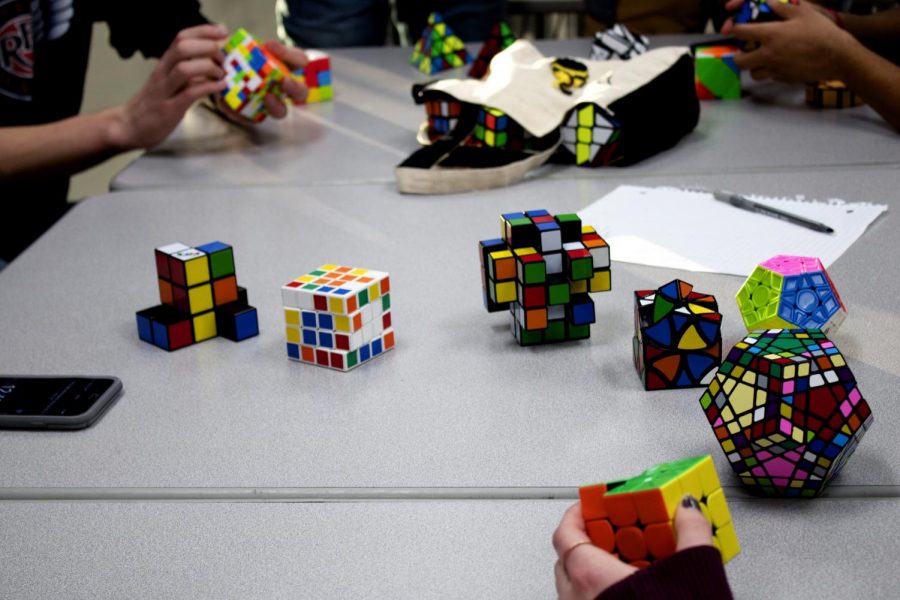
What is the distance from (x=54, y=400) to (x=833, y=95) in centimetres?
143

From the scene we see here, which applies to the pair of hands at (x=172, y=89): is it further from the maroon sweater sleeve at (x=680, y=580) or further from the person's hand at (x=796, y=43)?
the maroon sweater sleeve at (x=680, y=580)

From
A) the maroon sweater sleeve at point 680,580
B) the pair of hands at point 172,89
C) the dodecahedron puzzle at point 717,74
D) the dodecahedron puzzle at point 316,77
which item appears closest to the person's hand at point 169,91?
the pair of hands at point 172,89

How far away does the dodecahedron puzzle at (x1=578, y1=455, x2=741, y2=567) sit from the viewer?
0.57 metres

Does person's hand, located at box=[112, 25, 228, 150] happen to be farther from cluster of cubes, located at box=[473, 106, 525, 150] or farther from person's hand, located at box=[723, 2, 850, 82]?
person's hand, located at box=[723, 2, 850, 82]

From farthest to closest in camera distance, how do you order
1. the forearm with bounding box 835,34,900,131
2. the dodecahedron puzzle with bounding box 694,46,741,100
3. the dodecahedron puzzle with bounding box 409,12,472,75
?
the dodecahedron puzzle with bounding box 409,12,472,75
the dodecahedron puzzle with bounding box 694,46,741,100
the forearm with bounding box 835,34,900,131

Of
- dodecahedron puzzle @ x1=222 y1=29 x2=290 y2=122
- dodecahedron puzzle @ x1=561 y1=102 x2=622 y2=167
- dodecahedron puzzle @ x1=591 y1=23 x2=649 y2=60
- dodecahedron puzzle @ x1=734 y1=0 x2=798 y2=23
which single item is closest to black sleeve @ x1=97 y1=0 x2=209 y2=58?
dodecahedron puzzle @ x1=222 y1=29 x2=290 y2=122

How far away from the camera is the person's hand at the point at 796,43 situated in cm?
165

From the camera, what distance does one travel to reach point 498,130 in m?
1.47

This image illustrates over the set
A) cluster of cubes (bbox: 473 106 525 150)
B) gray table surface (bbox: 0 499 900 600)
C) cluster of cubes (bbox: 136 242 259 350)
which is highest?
cluster of cubes (bbox: 473 106 525 150)

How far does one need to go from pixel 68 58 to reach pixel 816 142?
56.8 inches

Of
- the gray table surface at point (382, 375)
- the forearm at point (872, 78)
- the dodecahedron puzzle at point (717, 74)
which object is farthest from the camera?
the dodecahedron puzzle at point (717, 74)

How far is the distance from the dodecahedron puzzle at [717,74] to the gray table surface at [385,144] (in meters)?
0.03

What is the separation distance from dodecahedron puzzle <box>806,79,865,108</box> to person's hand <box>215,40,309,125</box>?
3.17 ft

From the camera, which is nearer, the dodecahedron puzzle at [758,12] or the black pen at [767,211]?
the black pen at [767,211]
